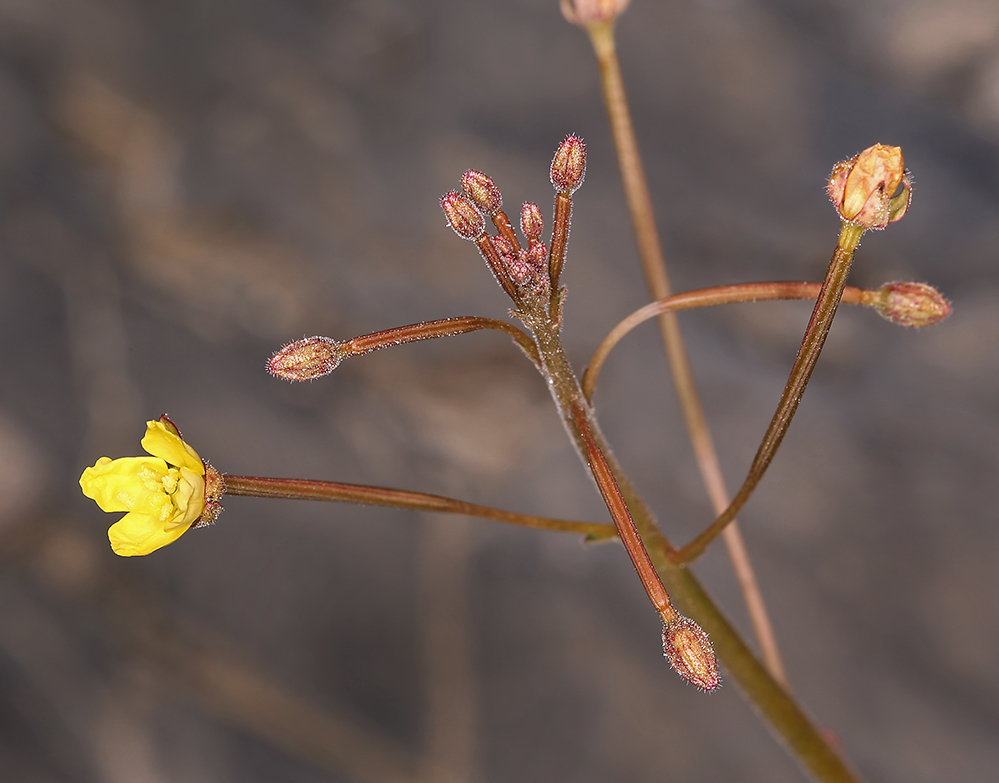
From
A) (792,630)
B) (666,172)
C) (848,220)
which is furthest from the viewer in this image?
(666,172)

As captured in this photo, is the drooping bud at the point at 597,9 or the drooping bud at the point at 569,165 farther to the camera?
the drooping bud at the point at 597,9

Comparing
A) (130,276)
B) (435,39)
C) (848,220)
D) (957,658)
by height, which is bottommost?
(957,658)

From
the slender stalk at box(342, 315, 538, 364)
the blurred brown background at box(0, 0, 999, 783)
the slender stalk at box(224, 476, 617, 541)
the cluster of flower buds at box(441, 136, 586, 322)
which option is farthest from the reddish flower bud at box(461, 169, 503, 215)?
the blurred brown background at box(0, 0, 999, 783)

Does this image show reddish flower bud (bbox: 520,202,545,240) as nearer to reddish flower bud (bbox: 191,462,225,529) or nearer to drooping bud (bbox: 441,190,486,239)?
drooping bud (bbox: 441,190,486,239)

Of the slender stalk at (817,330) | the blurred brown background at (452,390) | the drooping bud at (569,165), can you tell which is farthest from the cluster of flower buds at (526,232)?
the blurred brown background at (452,390)

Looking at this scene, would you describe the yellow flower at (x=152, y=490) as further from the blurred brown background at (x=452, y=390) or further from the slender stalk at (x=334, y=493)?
the blurred brown background at (x=452, y=390)

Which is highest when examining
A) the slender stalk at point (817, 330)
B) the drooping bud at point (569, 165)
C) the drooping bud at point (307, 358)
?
the drooping bud at point (307, 358)

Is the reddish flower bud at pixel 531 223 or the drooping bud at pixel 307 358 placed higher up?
the drooping bud at pixel 307 358

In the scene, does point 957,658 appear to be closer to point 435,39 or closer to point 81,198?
point 435,39

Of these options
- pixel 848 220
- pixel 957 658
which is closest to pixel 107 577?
pixel 957 658
